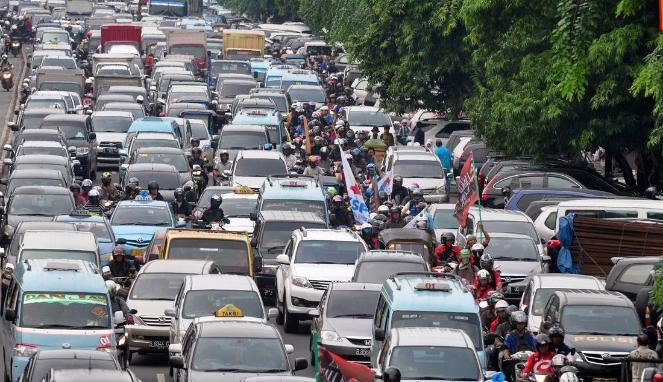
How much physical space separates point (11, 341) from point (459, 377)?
6.12 m

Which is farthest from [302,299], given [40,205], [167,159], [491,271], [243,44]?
[243,44]

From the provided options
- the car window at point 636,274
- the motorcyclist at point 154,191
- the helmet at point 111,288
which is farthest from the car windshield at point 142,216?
the car window at point 636,274

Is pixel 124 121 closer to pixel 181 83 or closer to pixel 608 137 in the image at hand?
pixel 181 83

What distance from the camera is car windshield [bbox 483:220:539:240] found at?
34.5m

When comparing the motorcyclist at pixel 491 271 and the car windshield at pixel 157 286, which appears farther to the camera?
the motorcyclist at pixel 491 271

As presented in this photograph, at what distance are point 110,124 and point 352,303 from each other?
25.6m

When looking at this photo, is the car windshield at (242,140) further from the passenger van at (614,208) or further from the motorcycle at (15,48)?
the motorcycle at (15,48)

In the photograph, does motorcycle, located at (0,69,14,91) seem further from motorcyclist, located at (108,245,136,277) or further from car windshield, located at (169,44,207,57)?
motorcyclist, located at (108,245,136,277)

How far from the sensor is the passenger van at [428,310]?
25031 millimetres

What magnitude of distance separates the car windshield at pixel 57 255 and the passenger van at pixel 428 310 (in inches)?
243

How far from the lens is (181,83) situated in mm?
62625

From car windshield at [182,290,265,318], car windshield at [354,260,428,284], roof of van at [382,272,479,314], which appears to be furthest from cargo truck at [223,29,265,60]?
roof of van at [382,272,479,314]

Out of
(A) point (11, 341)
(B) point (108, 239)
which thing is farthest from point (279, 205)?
(A) point (11, 341)

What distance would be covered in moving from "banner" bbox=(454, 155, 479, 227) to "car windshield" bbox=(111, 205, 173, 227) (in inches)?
215
